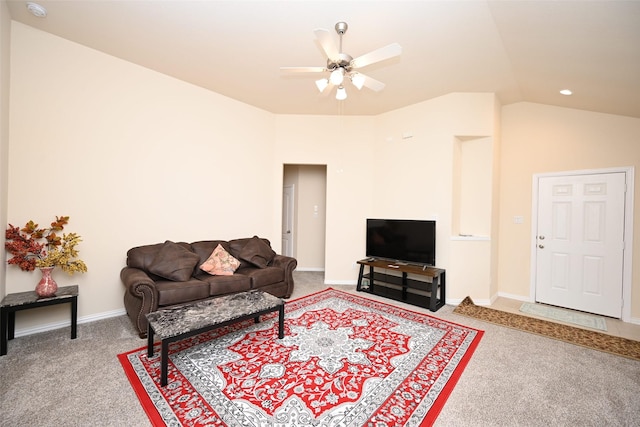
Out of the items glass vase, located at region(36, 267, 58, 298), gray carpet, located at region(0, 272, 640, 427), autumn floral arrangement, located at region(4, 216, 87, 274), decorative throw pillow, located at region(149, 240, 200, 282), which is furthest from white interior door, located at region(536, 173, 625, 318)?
glass vase, located at region(36, 267, 58, 298)

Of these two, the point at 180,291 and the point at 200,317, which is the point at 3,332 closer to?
the point at 180,291

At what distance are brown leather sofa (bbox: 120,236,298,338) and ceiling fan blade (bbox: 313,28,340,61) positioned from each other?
2.82 metres

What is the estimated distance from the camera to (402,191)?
4754 millimetres

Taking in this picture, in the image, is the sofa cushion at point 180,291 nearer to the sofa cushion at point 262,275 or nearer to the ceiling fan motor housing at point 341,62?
the sofa cushion at point 262,275

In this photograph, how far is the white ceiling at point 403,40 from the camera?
A: 2.28m

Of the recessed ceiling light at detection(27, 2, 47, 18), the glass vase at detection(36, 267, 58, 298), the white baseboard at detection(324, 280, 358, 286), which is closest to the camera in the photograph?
the recessed ceiling light at detection(27, 2, 47, 18)

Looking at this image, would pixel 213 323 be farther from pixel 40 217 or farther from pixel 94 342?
pixel 40 217

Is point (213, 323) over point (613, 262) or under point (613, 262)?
under

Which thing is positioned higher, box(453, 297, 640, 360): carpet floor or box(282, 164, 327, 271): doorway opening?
box(282, 164, 327, 271): doorway opening

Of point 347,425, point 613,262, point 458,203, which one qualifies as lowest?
point 347,425

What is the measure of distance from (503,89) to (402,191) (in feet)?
6.64

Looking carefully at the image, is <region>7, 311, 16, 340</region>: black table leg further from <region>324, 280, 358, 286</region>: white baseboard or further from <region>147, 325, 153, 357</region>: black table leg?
<region>324, 280, 358, 286</region>: white baseboard

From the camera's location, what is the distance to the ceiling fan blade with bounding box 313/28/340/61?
2025mm

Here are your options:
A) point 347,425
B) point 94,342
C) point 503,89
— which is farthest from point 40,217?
point 503,89
